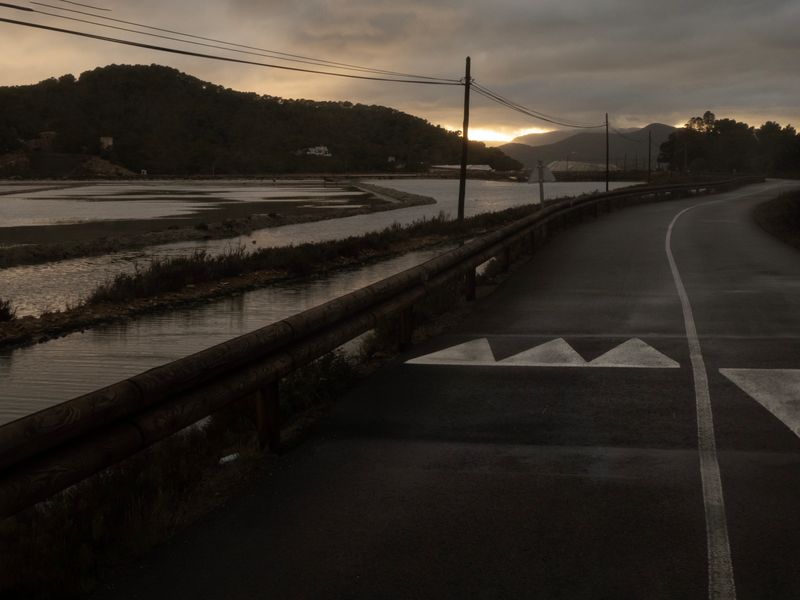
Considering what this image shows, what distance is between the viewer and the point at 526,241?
23094mm

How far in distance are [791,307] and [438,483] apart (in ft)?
31.1

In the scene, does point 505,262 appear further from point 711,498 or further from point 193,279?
point 711,498

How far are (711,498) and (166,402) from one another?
3333 mm

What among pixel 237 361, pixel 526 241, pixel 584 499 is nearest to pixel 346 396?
pixel 237 361

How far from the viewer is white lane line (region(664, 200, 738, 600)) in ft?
13.4

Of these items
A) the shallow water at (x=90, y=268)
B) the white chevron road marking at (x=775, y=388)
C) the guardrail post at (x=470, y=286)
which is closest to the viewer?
the white chevron road marking at (x=775, y=388)

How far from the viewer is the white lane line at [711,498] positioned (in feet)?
13.4

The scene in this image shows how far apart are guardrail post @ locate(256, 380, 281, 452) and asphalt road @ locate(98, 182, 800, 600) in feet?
0.60

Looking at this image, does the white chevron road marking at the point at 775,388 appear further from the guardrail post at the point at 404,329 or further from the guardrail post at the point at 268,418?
the guardrail post at the point at 268,418

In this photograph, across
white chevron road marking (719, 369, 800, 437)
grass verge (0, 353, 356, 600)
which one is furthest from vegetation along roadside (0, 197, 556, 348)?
white chevron road marking (719, 369, 800, 437)

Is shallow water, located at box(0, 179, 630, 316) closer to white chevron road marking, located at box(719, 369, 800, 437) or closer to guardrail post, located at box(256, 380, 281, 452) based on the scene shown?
guardrail post, located at box(256, 380, 281, 452)

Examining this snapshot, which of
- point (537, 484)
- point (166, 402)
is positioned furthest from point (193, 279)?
point (537, 484)

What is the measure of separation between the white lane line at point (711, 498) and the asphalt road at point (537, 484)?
15 millimetres

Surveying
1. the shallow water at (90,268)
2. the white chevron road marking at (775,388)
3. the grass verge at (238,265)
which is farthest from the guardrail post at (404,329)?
the shallow water at (90,268)
